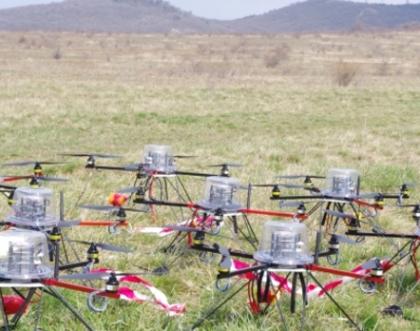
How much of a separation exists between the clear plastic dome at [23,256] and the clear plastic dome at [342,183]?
3.37 m

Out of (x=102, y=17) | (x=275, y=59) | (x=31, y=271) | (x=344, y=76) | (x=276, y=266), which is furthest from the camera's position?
→ (x=102, y=17)

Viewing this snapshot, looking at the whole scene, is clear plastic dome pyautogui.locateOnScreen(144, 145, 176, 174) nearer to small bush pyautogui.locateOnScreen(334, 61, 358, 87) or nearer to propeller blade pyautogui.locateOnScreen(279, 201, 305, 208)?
propeller blade pyautogui.locateOnScreen(279, 201, 305, 208)

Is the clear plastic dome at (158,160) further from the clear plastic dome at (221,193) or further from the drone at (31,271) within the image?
the drone at (31,271)

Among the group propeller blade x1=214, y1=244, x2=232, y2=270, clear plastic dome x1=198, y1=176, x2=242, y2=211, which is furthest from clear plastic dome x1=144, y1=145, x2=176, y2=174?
propeller blade x1=214, y1=244, x2=232, y2=270

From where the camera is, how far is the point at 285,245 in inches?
200

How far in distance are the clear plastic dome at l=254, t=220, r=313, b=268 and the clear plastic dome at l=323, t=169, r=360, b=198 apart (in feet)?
7.54

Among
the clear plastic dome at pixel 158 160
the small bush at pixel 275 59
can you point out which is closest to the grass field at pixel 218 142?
the clear plastic dome at pixel 158 160

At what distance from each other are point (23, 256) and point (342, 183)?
357cm

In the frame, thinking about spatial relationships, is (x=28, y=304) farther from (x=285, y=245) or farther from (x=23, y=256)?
(x=285, y=245)

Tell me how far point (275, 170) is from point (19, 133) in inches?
250

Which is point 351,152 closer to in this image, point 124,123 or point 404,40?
point 124,123

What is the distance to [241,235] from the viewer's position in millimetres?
8227

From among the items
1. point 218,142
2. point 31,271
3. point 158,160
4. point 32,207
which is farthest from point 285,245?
point 218,142

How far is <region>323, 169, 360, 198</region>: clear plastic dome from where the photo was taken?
7.40 meters
